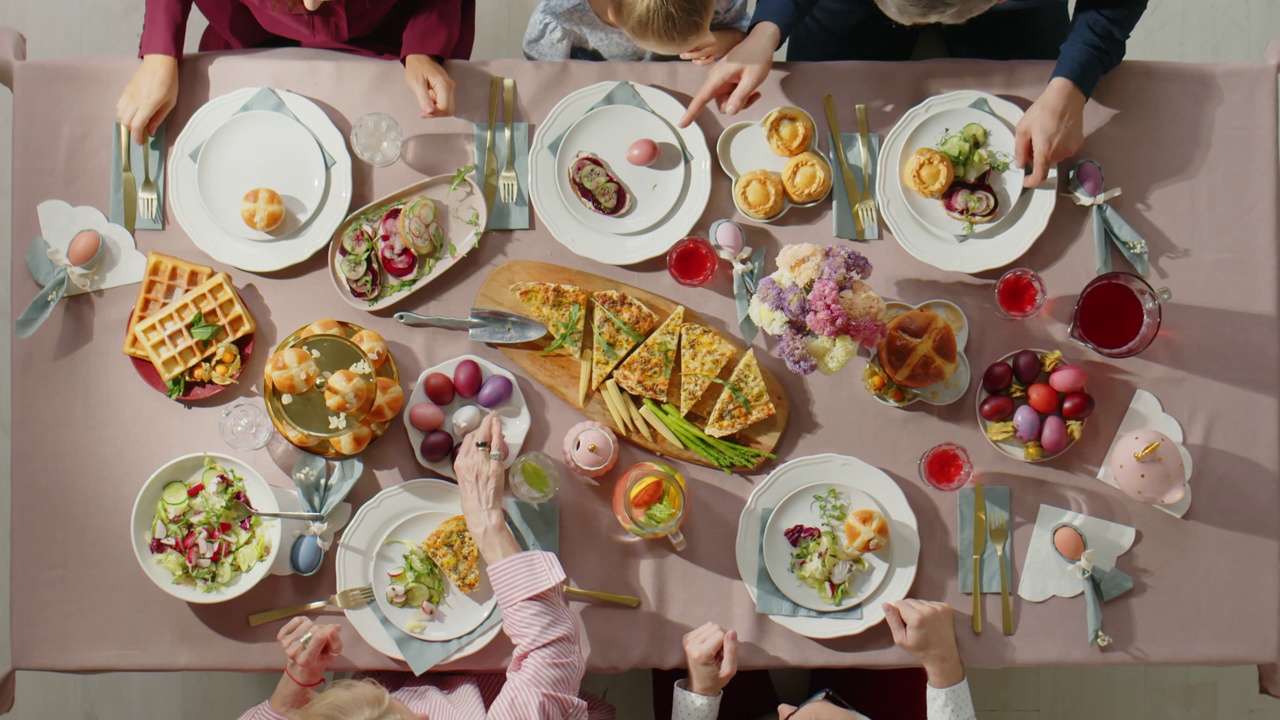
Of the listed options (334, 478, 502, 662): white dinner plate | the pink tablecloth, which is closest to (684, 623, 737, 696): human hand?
the pink tablecloth

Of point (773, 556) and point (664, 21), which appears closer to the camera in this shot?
point (664, 21)

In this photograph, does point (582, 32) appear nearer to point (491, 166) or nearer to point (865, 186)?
point (491, 166)

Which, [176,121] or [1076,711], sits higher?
[176,121]

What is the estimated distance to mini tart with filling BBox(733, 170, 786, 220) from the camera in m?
1.81

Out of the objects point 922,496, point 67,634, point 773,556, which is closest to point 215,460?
point 67,634

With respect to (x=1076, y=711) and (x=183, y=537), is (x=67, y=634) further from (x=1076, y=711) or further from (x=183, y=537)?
(x=1076, y=711)

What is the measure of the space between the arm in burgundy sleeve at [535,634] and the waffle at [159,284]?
899mm

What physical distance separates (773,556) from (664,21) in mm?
1119

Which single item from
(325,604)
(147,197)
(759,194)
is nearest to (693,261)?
(759,194)

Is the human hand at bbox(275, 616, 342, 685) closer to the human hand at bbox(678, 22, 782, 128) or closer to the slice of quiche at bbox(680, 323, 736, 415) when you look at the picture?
the slice of quiche at bbox(680, 323, 736, 415)

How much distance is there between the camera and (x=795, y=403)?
1831 millimetres

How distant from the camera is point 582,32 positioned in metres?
2.04

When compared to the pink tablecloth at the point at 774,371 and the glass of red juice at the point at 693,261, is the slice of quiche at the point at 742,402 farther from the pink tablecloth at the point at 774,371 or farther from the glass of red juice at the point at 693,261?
the glass of red juice at the point at 693,261

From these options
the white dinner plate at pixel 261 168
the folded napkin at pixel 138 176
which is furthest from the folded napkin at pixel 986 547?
the folded napkin at pixel 138 176
